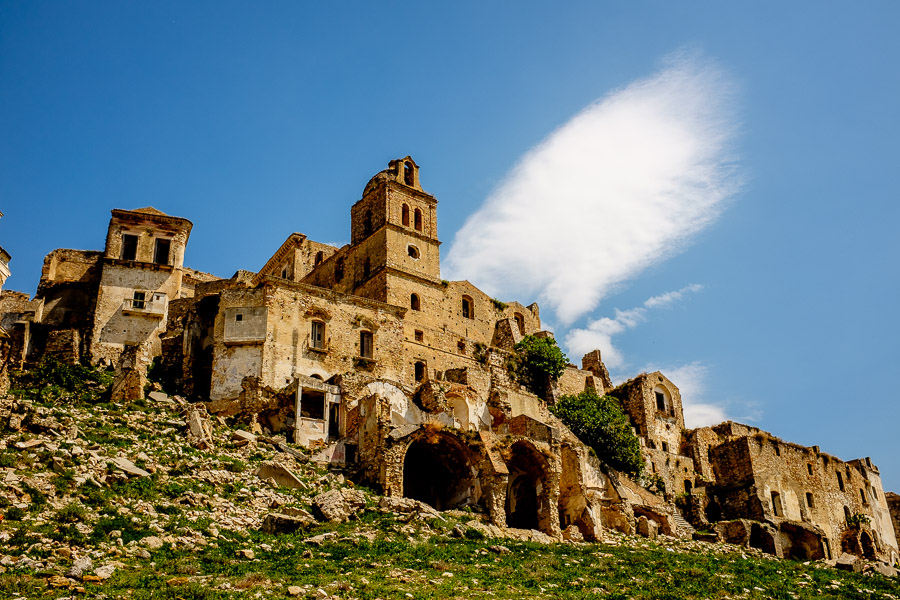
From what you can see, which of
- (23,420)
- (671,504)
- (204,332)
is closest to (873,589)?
(671,504)

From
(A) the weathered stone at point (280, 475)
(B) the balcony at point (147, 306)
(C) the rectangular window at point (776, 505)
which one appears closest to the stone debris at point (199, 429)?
(A) the weathered stone at point (280, 475)

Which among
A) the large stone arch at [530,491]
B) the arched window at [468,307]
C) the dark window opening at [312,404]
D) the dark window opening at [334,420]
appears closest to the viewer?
the large stone arch at [530,491]

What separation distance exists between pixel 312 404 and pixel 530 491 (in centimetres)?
1043

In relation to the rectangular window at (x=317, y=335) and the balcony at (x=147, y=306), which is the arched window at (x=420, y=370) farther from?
the balcony at (x=147, y=306)

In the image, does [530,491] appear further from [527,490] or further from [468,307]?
[468,307]

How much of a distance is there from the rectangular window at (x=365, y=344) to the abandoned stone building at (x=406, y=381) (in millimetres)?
78

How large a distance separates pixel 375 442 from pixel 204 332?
13381mm

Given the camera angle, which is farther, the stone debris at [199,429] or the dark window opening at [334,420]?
the dark window opening at [334,420]

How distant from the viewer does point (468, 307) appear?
192ft

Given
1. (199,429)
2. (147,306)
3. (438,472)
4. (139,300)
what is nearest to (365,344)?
(438,472)

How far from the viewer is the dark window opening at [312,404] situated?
130 ft

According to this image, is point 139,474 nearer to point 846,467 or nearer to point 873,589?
point 873,589

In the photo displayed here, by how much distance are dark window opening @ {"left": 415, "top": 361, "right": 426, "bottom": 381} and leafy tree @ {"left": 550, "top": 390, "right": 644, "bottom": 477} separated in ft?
26.0

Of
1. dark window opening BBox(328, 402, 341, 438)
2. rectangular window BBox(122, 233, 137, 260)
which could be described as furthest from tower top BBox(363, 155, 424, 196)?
dark window opening BBox(328, 402, 341, 438)
